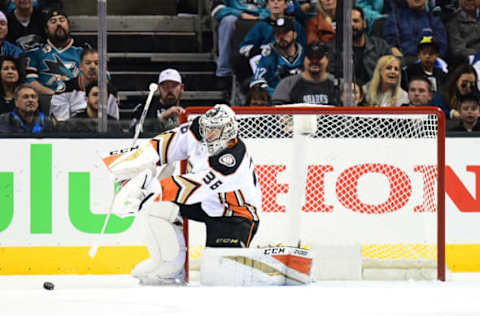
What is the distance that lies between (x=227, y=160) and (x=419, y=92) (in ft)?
6.82

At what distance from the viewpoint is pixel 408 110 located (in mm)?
4703

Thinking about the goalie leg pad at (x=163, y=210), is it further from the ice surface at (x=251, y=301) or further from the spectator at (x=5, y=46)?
the spectator at (x=5, y=46)

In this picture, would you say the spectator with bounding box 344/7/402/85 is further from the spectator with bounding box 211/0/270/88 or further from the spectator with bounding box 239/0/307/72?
the spectator with bounding box 211/0/270/88

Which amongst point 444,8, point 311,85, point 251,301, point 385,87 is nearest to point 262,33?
point 311,85

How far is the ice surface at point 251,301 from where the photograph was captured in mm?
2955

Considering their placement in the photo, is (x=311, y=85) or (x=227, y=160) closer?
(x=227, y=160)

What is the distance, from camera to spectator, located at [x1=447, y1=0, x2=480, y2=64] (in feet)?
19.1

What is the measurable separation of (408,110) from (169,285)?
157 centimetres

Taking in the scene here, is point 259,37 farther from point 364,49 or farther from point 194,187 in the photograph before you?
point 194,187

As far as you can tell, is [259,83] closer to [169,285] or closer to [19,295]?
[169,285]

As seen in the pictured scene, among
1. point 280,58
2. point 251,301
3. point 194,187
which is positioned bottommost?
point 251,301

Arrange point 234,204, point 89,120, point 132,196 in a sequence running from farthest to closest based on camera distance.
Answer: point 89,120
point 234,204
point 132,196

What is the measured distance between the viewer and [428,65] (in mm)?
5797

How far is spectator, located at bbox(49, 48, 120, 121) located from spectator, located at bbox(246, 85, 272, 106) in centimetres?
91
